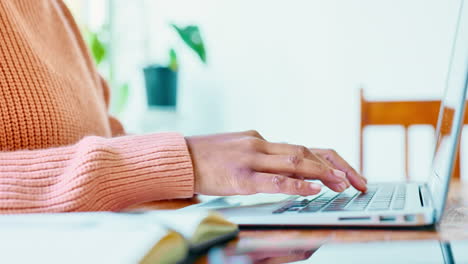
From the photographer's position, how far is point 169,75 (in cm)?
280

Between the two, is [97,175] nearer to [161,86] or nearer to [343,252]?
[343,252]

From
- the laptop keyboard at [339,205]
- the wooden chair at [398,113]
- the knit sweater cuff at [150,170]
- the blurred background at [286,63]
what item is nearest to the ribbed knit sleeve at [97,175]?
the knit sweater cuff at [150,170]

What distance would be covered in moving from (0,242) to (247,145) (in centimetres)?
32

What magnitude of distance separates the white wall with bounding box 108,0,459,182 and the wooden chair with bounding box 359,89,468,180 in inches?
47.9

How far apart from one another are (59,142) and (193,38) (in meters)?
2.21

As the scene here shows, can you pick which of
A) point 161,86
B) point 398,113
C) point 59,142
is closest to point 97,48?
point 161,86

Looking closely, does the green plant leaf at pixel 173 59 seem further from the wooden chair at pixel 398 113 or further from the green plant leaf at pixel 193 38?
the wooden chair at pixel 398 113

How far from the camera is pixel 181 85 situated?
308 centimetres

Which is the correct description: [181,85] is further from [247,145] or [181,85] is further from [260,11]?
[247,145]

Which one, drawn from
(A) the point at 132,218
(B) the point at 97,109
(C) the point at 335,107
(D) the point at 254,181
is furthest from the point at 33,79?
(C) the point at 335,107

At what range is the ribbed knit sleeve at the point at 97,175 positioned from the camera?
0.44 m

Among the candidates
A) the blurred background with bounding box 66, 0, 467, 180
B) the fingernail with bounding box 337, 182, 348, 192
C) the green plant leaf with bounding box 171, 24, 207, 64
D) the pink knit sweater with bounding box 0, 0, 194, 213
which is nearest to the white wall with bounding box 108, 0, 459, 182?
the blurred background with bounding box 66, 0, 467, 180

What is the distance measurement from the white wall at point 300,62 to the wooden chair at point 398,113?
3.99 feet

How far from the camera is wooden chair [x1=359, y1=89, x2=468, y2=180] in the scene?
4.81ft
